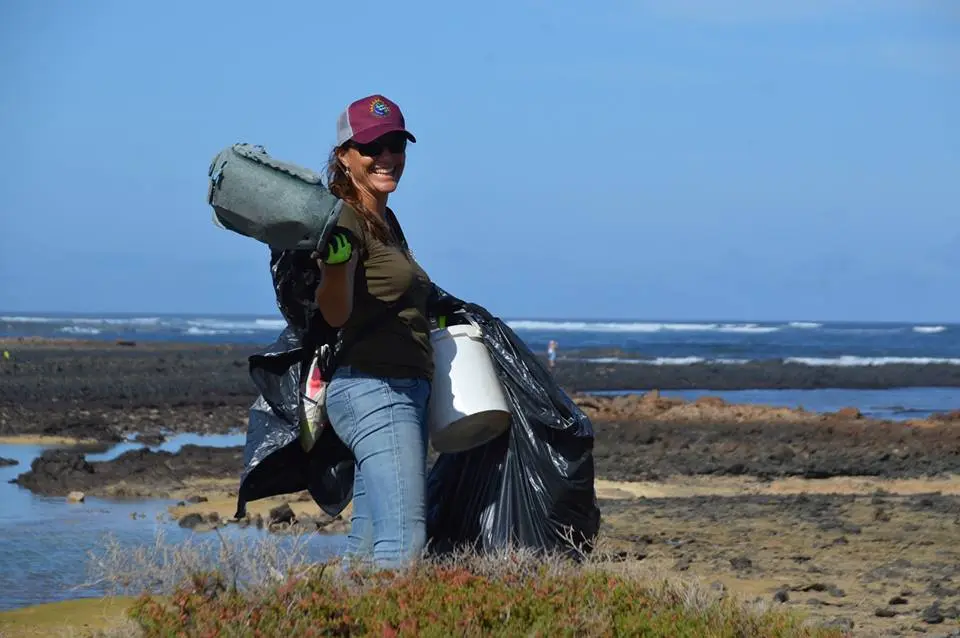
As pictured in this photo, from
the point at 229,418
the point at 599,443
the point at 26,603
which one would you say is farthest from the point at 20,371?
the point at 26,603

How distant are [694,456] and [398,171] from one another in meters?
11.3

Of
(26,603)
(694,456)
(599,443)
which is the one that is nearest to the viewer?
(26,603)

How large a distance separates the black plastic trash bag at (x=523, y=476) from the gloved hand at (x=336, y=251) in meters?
0.99

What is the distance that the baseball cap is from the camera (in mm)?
4770

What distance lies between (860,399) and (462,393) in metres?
27.4

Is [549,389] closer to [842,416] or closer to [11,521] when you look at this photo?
[11,521]

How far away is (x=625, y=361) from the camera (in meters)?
47.2

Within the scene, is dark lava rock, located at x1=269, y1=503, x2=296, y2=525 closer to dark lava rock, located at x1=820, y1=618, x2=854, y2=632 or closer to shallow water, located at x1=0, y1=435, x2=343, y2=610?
shallow water, located at x1=0, y1=435, x2=343, y2=610

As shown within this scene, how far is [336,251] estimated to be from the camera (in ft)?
14.6

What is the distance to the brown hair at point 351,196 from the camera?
4719 mm

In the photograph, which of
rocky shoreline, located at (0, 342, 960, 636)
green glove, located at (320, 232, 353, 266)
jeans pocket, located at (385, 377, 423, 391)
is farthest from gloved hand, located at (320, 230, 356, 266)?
rocky shoreline, located at (0, 342, 960, 636)

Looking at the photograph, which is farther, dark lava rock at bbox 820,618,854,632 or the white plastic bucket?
dark lava rock at bbox 820,618,854,632

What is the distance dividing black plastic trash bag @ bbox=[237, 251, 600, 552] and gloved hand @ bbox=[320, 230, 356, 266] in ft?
1.36

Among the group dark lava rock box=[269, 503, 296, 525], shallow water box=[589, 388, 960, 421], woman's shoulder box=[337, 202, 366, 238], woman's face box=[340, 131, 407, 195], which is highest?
woman's face box=[340, 131, 407, 195]
